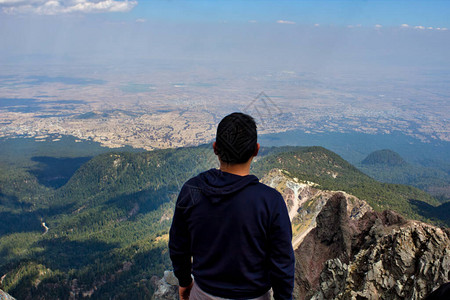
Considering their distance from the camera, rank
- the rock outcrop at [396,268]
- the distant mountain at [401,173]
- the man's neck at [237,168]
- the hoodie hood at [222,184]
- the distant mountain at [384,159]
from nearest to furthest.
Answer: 1. the hoodie hood at [222,184]
2. the man's neck at [237,168]
3. the rock outcrop at [396,268]
4. the distant mountain at [401,173]
5. the distant mountain at [384,159]

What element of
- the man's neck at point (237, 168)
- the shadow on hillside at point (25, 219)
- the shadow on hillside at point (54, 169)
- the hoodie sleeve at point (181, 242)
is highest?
the man's neck at point (237, 168)

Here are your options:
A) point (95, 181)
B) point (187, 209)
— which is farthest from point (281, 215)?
point (95, 181)

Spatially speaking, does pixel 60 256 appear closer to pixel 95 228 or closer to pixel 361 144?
pixel 95 228

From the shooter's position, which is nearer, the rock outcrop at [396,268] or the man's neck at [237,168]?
the man's neck at [237,168]

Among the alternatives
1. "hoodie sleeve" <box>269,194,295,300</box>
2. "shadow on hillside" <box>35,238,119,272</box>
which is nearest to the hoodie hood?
"hoodie sleeve" <box>269,194,295,300</box>

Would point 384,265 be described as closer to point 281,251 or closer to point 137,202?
point 281,251

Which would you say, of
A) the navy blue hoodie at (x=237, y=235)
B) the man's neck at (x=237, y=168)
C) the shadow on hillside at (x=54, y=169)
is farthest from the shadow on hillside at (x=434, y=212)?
the shadow on hillside at (x=54, y=169)

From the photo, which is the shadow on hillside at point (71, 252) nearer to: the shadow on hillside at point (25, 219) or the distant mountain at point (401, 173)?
the shadow on hillside at point (25, 219)

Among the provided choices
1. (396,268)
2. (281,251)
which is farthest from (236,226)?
(396,268)
